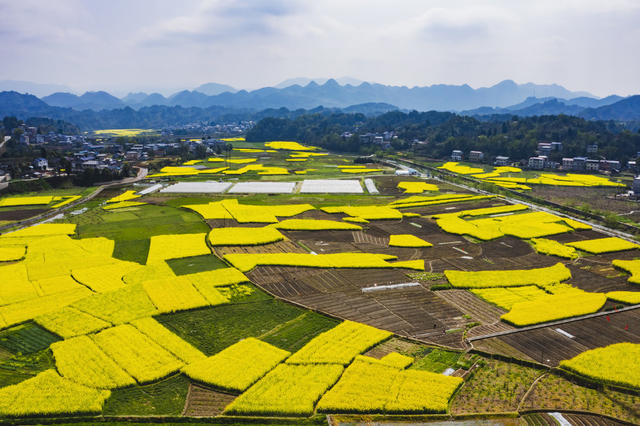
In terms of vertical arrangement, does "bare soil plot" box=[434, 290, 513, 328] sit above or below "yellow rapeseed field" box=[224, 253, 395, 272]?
below

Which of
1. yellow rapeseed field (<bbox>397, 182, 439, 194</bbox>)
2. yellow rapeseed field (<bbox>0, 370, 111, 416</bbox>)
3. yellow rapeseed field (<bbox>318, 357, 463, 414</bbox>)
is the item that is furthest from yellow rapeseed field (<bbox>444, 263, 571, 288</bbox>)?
yellow rapeseed field (<bbox>397, 182, 439, 194</bbox>)

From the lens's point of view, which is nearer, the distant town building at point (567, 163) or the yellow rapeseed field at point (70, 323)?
the yellow rapeseed field at point (70, 323)

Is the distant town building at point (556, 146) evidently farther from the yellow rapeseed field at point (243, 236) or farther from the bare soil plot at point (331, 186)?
the yellow rapeseed field at point (243, 236)

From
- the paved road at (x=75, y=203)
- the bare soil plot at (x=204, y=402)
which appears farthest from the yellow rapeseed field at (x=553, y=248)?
the paved road at (x=75, y=203)

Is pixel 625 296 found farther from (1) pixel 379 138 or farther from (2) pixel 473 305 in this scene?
(1) pixel 379 138

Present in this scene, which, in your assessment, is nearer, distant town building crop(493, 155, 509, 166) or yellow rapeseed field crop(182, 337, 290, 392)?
yellow rapeseed field crop(182, 337, 290, 392)

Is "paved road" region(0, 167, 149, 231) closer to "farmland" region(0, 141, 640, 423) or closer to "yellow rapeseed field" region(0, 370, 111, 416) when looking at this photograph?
"farmland" region(0, 141, 640, 423)

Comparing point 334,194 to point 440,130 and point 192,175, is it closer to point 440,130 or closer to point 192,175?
point 192,175

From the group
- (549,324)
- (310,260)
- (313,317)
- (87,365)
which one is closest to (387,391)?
(313,317)
